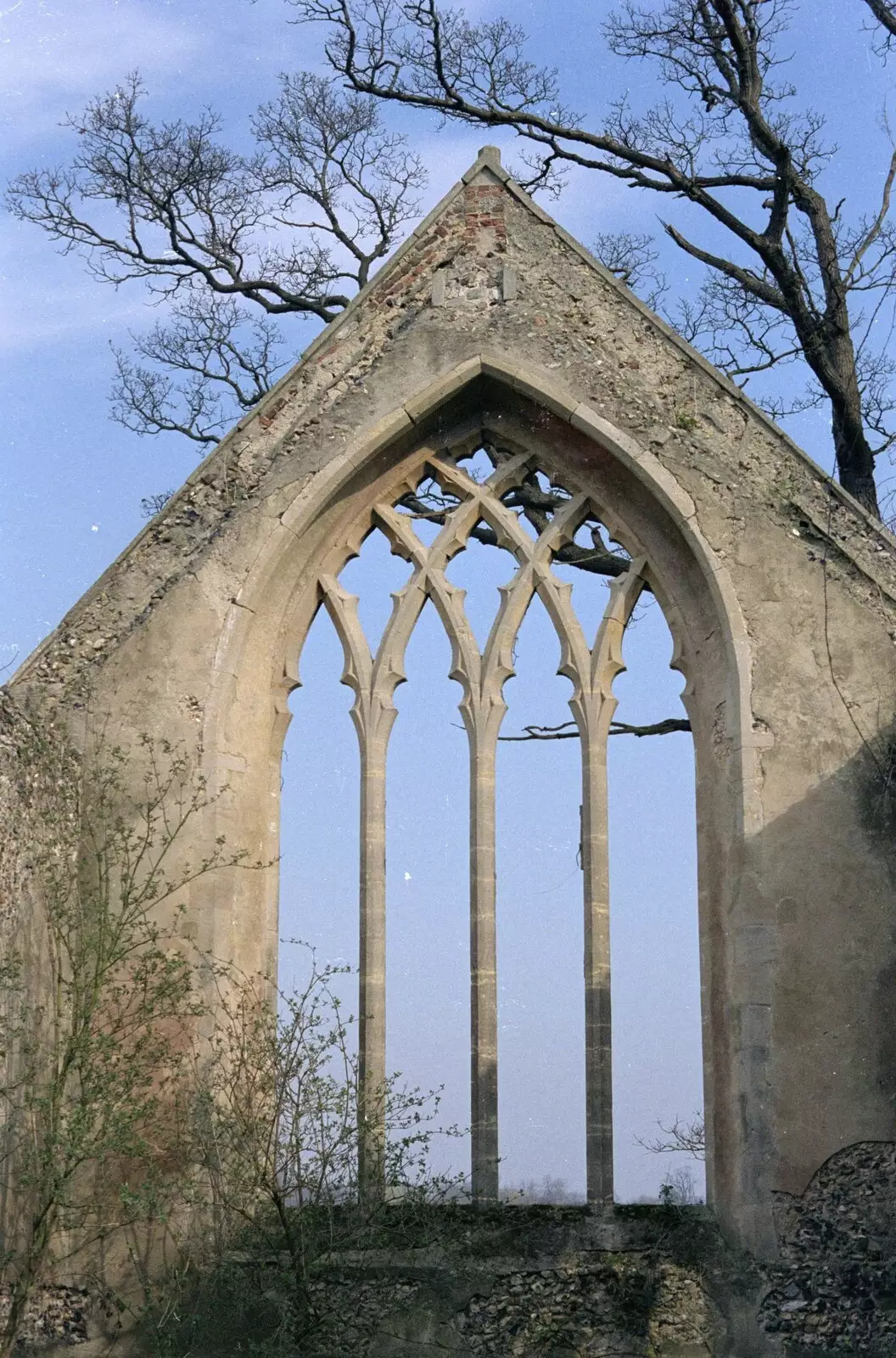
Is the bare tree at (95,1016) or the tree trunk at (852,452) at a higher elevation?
the tree trunk at (852,452)

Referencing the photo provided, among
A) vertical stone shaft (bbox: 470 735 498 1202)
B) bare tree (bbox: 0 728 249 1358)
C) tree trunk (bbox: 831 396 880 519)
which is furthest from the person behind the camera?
tree trunk (bbox: 831 396 880 519)

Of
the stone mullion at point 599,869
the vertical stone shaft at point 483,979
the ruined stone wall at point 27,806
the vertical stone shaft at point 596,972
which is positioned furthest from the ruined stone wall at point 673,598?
the vertical stone shaft at point 483,979

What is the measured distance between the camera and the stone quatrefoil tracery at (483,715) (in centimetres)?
1158

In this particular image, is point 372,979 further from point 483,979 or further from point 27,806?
point 27,806

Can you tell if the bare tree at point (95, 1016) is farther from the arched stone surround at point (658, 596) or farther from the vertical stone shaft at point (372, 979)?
the vertical stone shaft at point (372, 979)

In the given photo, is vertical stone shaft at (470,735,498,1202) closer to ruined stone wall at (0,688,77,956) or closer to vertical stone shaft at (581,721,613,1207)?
vertical stone shaft at (581,721,613,1207)

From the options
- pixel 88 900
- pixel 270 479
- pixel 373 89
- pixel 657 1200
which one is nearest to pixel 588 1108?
pixel 657 1200

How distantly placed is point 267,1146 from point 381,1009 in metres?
1.17

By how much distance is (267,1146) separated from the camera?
1091 centimetres

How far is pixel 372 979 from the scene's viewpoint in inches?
464

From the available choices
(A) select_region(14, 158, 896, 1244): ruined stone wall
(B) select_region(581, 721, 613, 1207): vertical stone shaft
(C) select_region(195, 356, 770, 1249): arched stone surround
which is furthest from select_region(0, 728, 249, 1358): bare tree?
(B) select_region(581, 721, 613, 1207): vertical stone shaft

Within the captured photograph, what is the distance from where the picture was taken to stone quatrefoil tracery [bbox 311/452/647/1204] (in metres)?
11.6

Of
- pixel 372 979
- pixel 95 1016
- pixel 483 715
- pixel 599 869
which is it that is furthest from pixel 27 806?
pixel 599 869

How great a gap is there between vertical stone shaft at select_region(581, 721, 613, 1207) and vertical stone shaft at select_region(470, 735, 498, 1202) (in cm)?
51
